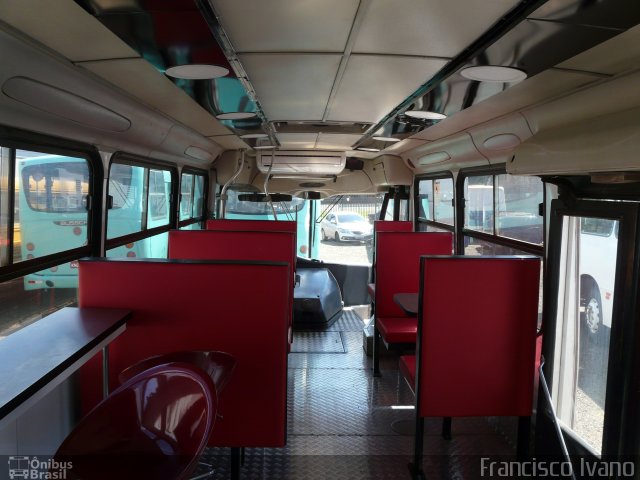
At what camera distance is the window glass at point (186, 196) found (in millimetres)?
4840

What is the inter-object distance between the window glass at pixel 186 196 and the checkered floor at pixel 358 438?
7.29 ft

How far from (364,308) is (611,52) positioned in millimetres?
5005

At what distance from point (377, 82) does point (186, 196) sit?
3.50 metres

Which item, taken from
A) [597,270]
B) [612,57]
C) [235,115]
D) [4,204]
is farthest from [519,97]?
[4,204]

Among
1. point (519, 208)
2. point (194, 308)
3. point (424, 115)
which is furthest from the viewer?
point (519, 208)

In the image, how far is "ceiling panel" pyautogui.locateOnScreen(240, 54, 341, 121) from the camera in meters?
1.78

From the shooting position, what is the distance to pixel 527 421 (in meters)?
2.51

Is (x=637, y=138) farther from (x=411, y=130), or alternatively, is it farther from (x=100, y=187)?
(x=100, y=187)

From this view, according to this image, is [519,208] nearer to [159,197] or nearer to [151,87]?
[151,87]

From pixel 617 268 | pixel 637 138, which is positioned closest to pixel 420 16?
pixel 637 138

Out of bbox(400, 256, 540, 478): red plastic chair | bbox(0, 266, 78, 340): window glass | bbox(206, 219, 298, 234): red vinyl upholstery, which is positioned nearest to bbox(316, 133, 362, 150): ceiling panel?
bbox(206, 219, 298, 234): red vinyl upholstery

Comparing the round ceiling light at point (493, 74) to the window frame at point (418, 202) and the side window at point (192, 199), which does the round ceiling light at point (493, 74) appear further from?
the side window at point (192, 199)

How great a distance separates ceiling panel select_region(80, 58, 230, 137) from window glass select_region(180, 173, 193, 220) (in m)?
1.43

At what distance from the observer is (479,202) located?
406cm
